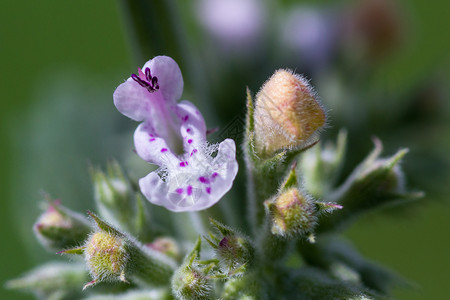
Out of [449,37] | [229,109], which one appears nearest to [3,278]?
[229,109]

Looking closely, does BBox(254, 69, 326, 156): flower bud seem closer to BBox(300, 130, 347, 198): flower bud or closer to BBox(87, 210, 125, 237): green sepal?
BBox(300, 130, 347, 198): flower bud

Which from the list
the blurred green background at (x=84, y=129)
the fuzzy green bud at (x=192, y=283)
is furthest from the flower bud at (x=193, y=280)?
the blurred green background at (x=84, y=129)

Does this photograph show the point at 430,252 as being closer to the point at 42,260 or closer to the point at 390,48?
the point at 390,48

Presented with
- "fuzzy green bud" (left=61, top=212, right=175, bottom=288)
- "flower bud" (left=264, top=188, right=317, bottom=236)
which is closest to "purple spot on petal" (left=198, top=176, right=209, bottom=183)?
"flower bud" (left=264, top=188, right=317, bottom=236)

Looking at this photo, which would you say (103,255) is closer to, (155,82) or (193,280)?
(193,280)

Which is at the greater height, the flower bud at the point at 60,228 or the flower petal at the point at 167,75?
the flower petal at the point at 167,75

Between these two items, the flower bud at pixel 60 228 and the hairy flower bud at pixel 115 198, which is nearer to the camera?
the flower bud at pixel 60 228

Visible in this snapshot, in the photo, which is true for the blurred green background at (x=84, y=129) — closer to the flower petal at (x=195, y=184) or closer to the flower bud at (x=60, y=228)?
the flower bud at (x=60, y=228)
